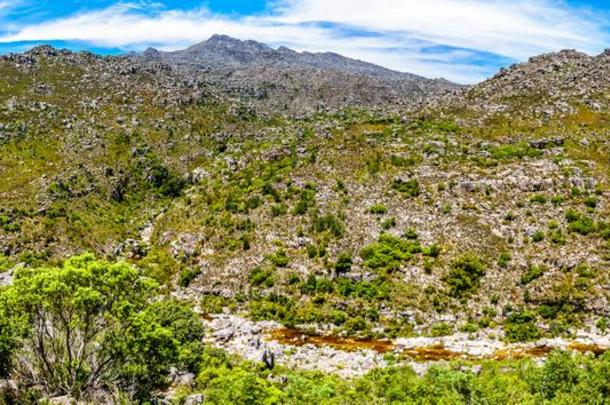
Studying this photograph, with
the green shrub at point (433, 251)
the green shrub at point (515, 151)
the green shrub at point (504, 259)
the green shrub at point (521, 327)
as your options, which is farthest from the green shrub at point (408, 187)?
the green shrub at point (521, 327)

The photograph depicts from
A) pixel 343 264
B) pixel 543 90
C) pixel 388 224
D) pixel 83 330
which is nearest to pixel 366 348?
pixel 343 264

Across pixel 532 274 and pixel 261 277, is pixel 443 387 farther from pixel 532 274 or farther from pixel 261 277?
pixel 261 277

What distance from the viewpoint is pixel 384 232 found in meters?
56.5

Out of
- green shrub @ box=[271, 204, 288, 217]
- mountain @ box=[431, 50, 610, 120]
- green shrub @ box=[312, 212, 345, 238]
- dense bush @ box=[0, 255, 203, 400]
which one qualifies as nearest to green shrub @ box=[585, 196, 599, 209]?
green shrub @ box=[312, 212, 345, 238]

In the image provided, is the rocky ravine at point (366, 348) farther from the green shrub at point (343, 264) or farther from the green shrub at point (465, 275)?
the green shrub at point (343, 264)

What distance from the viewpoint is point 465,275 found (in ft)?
163

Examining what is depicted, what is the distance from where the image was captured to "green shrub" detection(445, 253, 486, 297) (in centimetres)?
4832

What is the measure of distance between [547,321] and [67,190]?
211 ft

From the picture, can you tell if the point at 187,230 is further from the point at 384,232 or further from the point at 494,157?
the point at 494,157

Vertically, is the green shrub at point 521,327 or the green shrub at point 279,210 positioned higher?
the green shrub at point 279,210

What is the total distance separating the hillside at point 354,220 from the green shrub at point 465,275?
15 cm

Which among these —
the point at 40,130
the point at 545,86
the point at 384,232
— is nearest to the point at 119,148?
the point at 40,130

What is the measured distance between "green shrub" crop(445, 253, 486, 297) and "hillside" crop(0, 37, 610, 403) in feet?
0.51

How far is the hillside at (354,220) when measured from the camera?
4434cm
